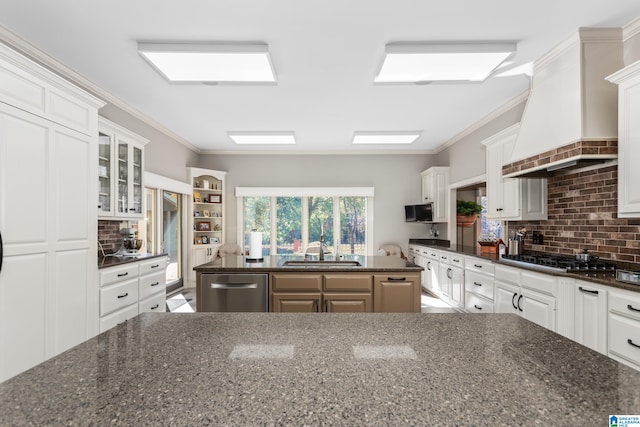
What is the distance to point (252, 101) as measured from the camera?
4.00 m

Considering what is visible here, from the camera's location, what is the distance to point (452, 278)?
15.2 ft

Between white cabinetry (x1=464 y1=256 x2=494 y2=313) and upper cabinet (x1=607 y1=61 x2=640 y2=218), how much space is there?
4.96 ft

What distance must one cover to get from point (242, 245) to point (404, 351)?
20.2ft

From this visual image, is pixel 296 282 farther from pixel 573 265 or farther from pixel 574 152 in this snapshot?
pixel 574 152

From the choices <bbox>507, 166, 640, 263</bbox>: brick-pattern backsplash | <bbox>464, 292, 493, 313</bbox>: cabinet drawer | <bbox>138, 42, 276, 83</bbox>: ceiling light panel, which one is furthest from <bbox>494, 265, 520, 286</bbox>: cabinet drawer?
<bbox>138, 42, 276, 83</bbox>: ceiling light panel

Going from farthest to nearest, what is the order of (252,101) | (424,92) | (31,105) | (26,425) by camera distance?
(252,101) → (424,92) → (31,105) → (26,425)

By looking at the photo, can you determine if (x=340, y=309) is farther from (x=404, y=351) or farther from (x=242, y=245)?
(x=242, y=245)

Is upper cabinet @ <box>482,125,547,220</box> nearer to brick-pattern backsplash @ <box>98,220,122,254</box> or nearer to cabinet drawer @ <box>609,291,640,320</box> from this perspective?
cabinet drawer @ <box>609,291,640,320</box>

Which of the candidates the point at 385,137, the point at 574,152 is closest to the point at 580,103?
the point at 574,152

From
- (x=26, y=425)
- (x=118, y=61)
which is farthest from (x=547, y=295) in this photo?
(x=118, y=61)

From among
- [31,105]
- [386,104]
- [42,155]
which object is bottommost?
[42,155]

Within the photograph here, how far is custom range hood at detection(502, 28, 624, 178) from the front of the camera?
2.41 m

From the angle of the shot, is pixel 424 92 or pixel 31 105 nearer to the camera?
pixel 31 105

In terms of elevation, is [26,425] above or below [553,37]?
below
